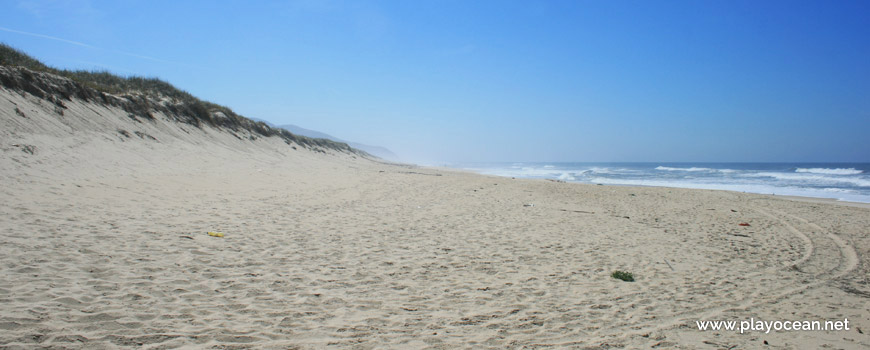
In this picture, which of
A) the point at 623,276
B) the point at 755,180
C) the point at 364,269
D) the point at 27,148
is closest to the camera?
the point at 364,269

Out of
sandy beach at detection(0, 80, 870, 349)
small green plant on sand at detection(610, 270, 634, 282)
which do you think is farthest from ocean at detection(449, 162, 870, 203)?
small green plant on sand at detection(610, 270, 634, 282)

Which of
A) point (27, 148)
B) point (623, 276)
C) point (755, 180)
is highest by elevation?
point (27, 148)

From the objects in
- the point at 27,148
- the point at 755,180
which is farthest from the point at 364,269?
the point at 755,180

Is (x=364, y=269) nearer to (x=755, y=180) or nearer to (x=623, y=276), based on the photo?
(x=623, y=276)

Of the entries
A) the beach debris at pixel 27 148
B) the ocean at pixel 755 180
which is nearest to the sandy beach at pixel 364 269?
the beach debris at pixel 27 148

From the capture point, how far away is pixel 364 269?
559 centimetres

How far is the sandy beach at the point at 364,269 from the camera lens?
369 centimetres

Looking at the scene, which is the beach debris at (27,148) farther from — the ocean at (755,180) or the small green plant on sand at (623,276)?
the ocean at (755,180)

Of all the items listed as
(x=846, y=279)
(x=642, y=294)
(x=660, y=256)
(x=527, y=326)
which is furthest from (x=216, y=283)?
(x=846, y=279)

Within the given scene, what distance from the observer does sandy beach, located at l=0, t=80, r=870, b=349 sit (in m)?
3.69

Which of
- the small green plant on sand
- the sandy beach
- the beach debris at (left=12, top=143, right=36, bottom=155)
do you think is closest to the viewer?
the sandy beach

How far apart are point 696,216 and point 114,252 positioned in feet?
48.2

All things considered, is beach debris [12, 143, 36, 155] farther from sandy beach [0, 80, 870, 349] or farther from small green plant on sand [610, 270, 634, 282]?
small green plant on sand [610, 270, 634, 282]

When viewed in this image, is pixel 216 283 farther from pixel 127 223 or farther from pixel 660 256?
pixel 660 256
